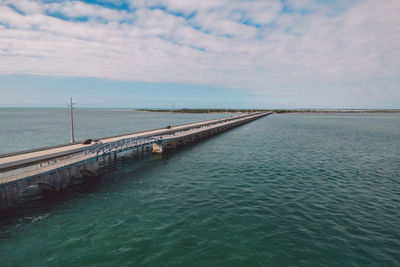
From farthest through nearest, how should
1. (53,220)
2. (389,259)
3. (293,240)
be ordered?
(53,220)
(293,240)
(389,259)

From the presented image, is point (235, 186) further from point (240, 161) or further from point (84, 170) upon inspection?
point (84, 170)

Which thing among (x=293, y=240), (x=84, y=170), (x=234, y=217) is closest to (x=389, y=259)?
(x=293, y=240)

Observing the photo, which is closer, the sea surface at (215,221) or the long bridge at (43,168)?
the sea surface at (215,221)

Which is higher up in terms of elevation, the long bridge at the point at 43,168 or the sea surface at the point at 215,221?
the long bridge at the point at 43,168

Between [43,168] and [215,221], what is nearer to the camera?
[215,221]

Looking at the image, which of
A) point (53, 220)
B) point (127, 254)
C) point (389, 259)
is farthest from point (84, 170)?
point (389, 259)

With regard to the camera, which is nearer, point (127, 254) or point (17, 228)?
point (127, 254)

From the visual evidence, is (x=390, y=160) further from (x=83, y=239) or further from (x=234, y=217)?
(x=83, y=239)

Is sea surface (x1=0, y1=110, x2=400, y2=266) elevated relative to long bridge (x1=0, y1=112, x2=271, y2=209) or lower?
lower

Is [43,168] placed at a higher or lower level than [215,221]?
Answer: higher

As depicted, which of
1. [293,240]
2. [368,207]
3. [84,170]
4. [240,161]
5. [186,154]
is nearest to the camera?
[293,240]

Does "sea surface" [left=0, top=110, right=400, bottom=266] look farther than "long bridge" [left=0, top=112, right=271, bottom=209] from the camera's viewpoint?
No
